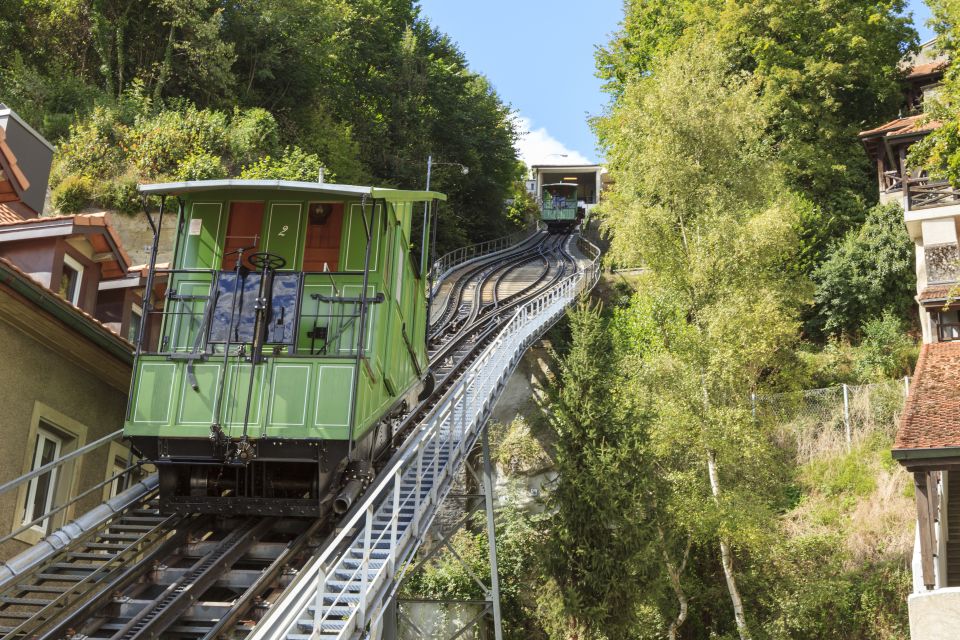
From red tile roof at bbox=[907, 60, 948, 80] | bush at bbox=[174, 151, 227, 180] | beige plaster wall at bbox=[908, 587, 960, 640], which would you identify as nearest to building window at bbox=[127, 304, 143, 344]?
beige plaster wall at bbox=[908, 587, 960, 640]

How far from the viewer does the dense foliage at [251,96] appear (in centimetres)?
3209

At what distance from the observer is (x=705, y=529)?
19281 millimetres

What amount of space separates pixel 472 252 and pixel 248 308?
39183 mm

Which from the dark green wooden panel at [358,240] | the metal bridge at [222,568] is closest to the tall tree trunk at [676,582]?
the metal bridge at [222,568]

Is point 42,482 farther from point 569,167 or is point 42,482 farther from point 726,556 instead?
point 569,167

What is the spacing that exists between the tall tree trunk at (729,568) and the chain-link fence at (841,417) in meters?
4.42

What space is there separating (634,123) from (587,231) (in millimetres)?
33064

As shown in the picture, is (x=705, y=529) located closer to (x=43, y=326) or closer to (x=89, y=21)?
(x=43, y=326)

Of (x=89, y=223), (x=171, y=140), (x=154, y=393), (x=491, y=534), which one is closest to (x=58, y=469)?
(x=154, y=393)

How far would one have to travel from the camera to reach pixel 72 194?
97.0 feet

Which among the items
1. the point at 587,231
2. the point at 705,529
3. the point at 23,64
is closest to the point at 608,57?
the point at 587,231

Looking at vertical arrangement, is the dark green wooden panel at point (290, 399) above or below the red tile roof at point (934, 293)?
below

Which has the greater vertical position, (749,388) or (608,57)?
(608,57)

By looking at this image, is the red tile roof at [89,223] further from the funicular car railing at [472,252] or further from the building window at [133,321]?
the funicular car railing at [472,252]
